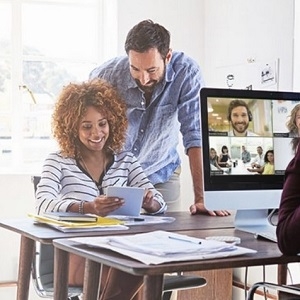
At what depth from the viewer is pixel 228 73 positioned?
3906mm

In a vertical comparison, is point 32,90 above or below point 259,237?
above

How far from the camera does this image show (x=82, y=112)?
103 inches

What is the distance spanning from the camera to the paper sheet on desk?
5.21ft

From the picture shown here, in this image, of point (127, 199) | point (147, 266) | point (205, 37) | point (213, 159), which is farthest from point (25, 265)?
point (205, 37)

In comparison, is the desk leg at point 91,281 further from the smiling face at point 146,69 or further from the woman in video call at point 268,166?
the smiling face at point 146,69

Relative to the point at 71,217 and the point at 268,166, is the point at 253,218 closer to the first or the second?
the point at 268,166

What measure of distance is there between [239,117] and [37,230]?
2.58ft

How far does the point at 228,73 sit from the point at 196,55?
14.0 inches

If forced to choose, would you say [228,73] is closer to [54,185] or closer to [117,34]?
[117,34]

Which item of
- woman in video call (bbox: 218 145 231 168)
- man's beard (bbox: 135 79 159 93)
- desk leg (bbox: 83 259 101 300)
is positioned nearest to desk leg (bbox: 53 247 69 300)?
desk leg (bbox: 83 259 101 300)

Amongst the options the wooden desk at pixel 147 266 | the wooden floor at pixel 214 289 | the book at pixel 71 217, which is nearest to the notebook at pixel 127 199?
the book at pixel 71 217

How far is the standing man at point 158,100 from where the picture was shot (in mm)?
2791

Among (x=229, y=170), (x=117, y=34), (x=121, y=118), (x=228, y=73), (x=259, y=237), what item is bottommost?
(x=259, y=237)

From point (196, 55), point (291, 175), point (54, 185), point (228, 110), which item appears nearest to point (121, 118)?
point (54, 185)
